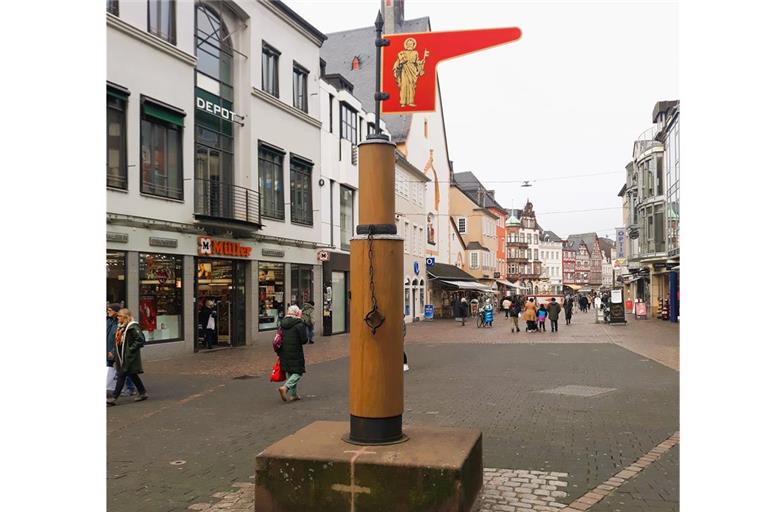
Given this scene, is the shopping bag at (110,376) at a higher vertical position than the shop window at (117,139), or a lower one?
lower

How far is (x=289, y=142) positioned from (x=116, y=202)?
994cm

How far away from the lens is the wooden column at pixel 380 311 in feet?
17.7

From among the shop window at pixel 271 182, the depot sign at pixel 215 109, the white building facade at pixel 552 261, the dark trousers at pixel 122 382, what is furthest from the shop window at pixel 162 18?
A: the white building facade at pixel 552 261

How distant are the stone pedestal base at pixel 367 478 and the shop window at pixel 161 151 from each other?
14425 millimetres

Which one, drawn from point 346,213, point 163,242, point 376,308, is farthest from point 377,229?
point 346,213

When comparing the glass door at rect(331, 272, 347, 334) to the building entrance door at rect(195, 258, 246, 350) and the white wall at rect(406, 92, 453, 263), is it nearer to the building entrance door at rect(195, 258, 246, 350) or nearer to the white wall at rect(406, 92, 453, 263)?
the building entrance door at rect(195, 258, 246, 350)

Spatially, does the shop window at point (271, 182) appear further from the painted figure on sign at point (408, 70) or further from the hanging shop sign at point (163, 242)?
the painted figure on sign at point (408, 70)

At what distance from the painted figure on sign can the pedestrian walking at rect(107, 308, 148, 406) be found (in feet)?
25.7

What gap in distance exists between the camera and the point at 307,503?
497 cm

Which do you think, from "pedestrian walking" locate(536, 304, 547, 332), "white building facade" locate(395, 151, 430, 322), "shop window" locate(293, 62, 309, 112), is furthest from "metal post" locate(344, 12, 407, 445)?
"white building facade" locate(395, 151, 430, 322)

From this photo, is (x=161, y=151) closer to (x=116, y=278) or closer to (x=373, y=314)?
(x=116, y=278)

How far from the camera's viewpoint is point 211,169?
21.7 meters
